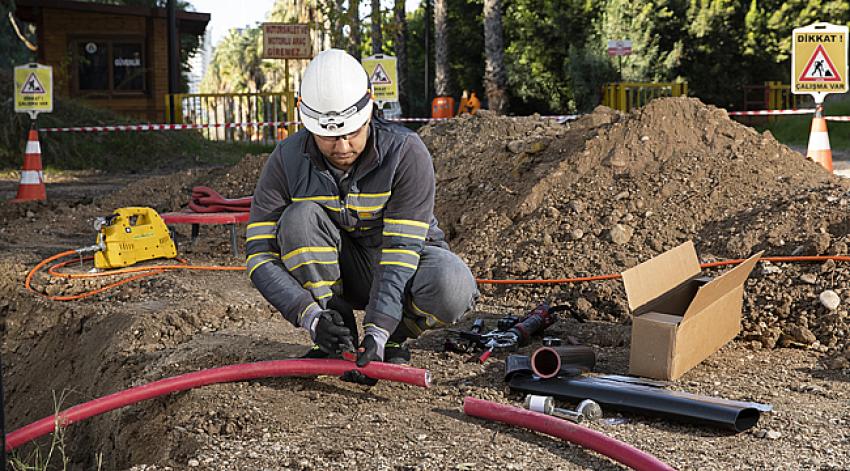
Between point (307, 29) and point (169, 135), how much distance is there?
347cm

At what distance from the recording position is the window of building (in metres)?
23.8

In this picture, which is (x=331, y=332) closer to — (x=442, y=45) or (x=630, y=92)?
(x=630, y=92)

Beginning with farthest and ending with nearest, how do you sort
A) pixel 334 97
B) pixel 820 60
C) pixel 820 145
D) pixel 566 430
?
1. pixel 820 60
2. pixel 820 145
3. pixel 334 97
4. pixel 566 430

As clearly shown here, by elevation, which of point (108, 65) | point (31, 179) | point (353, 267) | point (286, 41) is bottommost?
point (353, 267)

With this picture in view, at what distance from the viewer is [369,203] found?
389cm

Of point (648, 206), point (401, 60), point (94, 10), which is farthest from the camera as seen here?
point (401, 60)

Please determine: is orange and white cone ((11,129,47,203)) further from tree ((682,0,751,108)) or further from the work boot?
tree ((682,0,751,108))

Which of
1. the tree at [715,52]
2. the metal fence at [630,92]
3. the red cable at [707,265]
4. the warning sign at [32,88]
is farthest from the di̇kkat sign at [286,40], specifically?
the red cable at [707,265]

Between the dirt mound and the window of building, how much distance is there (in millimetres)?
17336

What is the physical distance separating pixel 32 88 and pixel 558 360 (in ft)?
33.0

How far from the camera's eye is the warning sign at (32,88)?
471 inches

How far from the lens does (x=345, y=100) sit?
368cm

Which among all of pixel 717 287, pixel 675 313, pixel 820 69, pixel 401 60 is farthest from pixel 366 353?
pixel 401 60

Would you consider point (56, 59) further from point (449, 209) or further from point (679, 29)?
point (449, 209)
